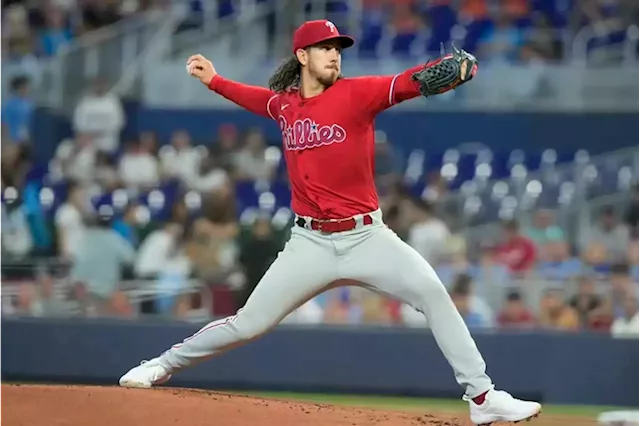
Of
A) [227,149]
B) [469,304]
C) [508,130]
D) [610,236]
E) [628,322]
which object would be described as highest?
[508,130]

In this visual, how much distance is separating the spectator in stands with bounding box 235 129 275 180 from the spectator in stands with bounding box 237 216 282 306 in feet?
6.63

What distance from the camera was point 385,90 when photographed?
17.9 feet

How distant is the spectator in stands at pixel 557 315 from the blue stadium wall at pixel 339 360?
103 mm

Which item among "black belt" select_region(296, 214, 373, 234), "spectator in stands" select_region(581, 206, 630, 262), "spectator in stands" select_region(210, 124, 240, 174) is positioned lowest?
"spectator in stands" select_region(581, 206, 630, 262)

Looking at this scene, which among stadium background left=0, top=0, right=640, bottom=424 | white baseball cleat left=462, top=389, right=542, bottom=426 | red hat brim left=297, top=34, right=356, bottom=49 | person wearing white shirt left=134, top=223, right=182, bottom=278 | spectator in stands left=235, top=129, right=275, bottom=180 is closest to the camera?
white baseball cleat left=462, top=389, right=542, bottom=426

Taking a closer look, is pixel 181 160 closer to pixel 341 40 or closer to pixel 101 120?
pixel 101 120

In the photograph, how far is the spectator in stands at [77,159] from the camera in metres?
12.3

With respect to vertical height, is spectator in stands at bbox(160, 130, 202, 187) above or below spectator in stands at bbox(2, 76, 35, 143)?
below

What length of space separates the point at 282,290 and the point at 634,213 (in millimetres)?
5689

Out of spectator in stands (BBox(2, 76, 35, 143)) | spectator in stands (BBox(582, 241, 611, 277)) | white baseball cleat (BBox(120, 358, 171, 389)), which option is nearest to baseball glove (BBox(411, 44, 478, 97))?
white baseball cleat (BBox(120, 358, 171, 389))

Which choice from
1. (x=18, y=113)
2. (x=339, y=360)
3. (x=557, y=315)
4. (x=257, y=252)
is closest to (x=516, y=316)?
(x=557, y=315)

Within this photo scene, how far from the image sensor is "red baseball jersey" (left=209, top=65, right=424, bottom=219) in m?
5.58

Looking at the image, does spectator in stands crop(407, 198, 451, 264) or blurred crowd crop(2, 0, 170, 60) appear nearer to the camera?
spectator in stands crop(407, 198, 451, 264)

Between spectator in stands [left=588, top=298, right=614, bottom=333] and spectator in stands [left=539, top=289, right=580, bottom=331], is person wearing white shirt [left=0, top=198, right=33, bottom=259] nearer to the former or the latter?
spectator in stands [left=539, top=289, right=580, bottom=331]
